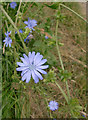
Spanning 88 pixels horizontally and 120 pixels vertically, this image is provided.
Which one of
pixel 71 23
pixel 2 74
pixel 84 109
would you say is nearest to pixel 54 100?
pixel 84 109

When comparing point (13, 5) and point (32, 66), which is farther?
point (13, 5)

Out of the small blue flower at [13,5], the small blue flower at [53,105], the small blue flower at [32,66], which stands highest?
the small blue flower at [13,5]

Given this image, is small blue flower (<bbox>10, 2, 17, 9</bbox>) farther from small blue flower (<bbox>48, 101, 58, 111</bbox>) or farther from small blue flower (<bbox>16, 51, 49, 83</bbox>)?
small blue flower (<bbox>48, 101, 58, 111</bbox>)

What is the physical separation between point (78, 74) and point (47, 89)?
0.53 metres

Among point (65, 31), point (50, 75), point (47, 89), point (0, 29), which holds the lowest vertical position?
point (47, 89)

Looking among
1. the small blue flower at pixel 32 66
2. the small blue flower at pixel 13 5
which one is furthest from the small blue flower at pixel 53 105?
the small blue flower at pixel 13 5

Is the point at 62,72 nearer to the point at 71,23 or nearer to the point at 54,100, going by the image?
the point at 54,100

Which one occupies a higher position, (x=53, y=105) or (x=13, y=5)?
(x=13, y=5)

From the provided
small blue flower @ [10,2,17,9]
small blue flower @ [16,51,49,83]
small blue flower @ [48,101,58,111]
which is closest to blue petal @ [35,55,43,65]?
small blue flower @ [16,51,49,83]

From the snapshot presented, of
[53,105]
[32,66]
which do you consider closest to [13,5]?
[32,66]

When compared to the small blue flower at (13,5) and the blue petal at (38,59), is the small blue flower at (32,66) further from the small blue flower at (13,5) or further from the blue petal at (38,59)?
the small blue flower at (13,5)

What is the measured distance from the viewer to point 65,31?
2189 millimetres

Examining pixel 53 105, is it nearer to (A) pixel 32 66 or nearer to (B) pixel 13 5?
(A) pixel 32 66

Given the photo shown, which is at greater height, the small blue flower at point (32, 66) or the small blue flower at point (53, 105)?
the small blue flower at point (32, 66)
